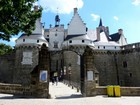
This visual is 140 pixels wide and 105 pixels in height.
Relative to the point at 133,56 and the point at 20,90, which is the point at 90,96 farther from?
the point at 133,56

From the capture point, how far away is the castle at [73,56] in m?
32.2

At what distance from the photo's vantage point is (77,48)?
33.3 metres

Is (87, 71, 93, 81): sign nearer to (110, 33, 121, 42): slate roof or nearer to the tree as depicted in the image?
the tree

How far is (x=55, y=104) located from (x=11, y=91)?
628 centimetres

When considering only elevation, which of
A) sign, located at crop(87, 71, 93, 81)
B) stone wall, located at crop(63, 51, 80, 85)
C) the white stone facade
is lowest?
sign, located at crop(87, 71, 93, 81)

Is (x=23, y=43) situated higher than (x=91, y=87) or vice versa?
(x=23, y=43)

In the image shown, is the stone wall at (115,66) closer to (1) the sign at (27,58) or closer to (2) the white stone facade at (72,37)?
(2) the white stone facade at (72,37)

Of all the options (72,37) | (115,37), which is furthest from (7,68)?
(115,37)

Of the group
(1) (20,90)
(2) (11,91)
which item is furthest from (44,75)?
(2) (11,91)

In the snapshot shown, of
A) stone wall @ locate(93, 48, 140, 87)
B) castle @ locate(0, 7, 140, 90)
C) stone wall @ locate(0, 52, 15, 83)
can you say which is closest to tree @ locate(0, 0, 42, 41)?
castle @ locate(0, 7, 140, 90)

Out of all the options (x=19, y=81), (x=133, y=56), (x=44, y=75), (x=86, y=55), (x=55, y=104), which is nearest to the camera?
(x=55, y=104)

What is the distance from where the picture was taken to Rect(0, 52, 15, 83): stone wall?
3538 centimetres

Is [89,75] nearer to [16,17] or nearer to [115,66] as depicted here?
[16,17]

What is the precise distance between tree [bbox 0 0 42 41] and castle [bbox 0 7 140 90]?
19720 millimetres
